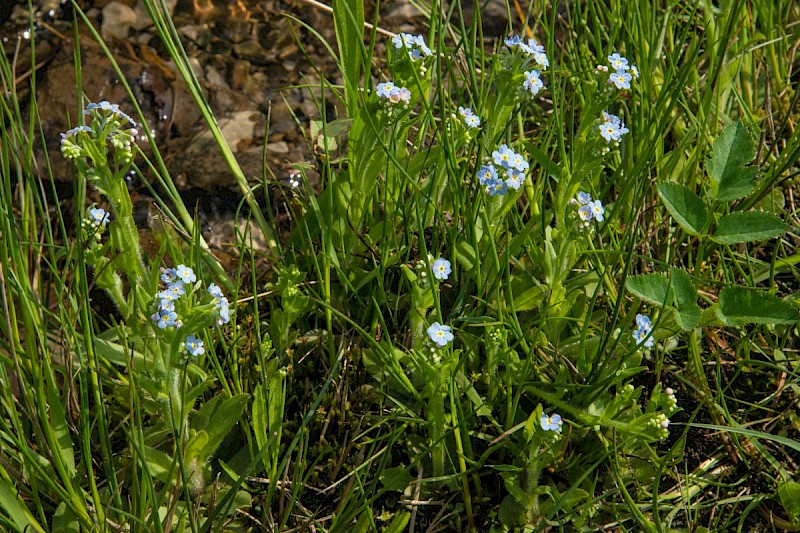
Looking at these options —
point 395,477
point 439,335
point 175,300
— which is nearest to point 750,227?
point 439,335

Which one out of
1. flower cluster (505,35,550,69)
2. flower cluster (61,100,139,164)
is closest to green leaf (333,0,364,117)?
flower cluster (505,35,550,69)

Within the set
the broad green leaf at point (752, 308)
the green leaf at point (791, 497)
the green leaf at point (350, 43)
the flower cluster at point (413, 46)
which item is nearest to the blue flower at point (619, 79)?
the flower cluster at point (413, 46)

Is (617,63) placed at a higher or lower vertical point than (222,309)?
higher

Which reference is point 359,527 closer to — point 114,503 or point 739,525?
point 114,503

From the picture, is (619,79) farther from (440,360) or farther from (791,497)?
(791,497)

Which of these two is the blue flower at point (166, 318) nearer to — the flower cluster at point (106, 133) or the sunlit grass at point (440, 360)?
the sunlit grass at point (440, 360)

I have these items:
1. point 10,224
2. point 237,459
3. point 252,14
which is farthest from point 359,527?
point 252,14
